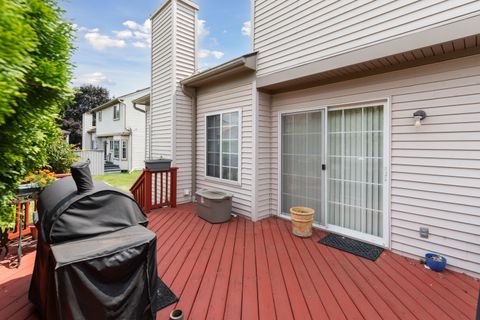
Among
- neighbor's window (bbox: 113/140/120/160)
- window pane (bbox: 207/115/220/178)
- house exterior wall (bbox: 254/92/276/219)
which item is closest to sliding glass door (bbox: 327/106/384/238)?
house exterior wall (bbox: 254/92/276/219)

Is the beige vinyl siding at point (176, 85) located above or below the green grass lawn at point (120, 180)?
above

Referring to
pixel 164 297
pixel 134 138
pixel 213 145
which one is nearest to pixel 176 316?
pixel 164 297

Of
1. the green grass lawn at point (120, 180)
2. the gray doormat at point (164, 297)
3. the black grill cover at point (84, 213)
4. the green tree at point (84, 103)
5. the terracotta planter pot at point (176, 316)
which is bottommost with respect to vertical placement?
the gray doormat at point (164, 297)

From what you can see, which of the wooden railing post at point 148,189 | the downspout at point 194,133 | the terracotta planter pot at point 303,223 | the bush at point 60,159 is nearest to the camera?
the terracotta planter pot at point 303,223

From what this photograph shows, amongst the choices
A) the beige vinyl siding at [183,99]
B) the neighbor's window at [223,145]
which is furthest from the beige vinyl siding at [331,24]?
the beige vinyl siding at [183,99]

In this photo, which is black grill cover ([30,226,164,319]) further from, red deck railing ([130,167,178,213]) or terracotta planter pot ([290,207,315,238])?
red deck railing ([130,167,178,213])

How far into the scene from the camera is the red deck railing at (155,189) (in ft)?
17.0

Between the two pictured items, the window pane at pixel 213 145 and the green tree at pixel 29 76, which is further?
the window pane at pixel 213 145

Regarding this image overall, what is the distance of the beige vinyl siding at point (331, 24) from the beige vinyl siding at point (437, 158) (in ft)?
1.80

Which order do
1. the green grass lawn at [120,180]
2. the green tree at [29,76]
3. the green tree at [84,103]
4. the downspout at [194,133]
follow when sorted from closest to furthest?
the green tree at [29,76], the downspout at [194,133], the green grass lawn at [120,180], the green tree at [84,103]

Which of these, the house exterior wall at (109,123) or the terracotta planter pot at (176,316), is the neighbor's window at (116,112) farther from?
the terracotta planter pot at (176,316)

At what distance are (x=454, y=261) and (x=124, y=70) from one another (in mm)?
14682

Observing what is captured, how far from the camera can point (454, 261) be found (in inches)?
109

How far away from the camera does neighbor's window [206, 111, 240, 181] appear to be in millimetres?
5004
